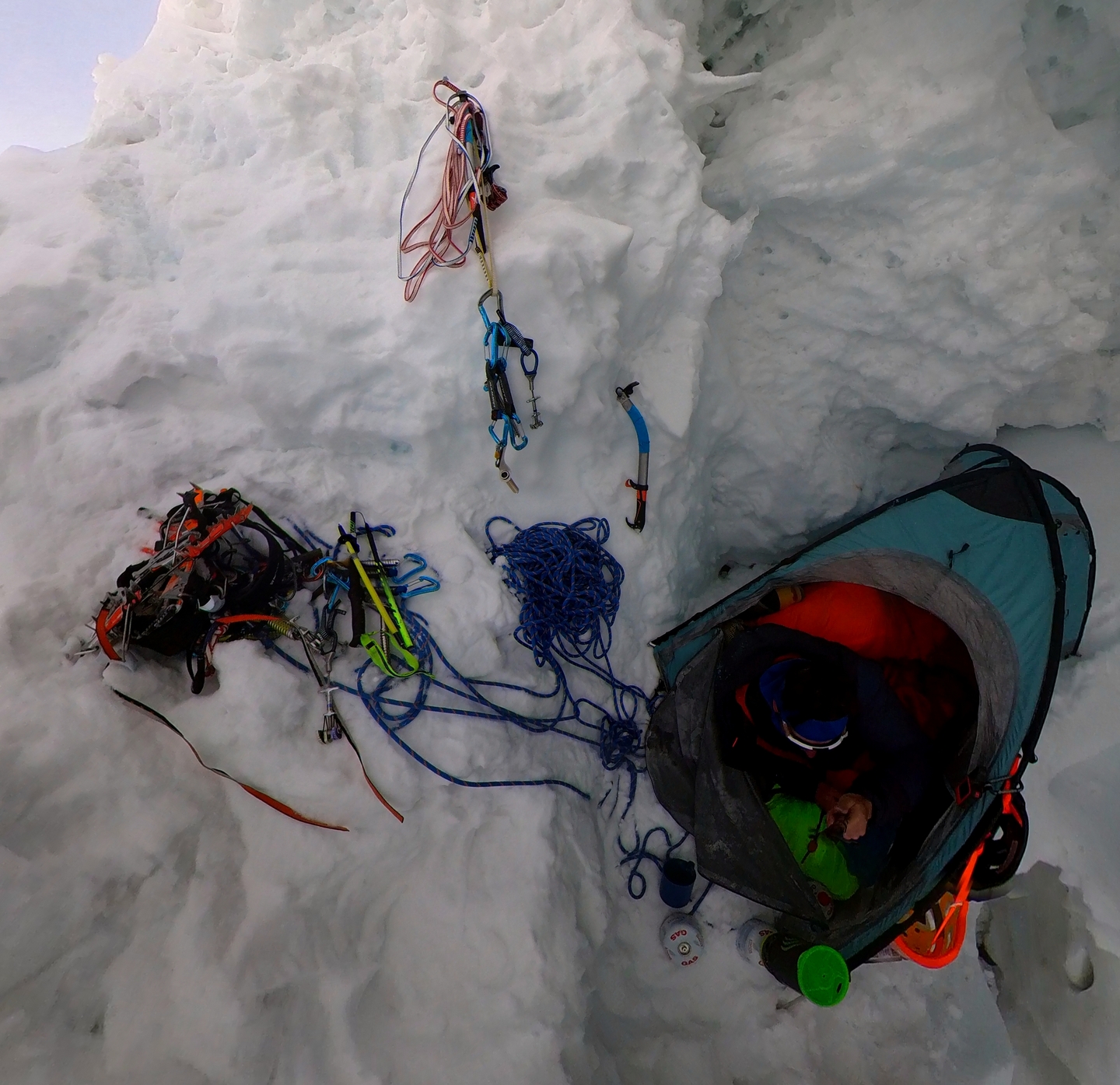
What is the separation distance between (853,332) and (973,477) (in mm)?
956

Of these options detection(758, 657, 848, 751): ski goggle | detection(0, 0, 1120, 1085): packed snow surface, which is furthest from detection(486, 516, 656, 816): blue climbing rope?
detection(758, 657, 848, 751): ski goggle

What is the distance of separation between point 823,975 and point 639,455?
6.88 ft

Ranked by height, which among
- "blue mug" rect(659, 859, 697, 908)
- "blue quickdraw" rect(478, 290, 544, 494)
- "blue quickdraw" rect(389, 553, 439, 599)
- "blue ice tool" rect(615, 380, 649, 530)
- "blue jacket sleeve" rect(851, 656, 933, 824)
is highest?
"blue quickdraw" rect(478, 290, 544, 494)

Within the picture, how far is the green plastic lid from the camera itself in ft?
6.94

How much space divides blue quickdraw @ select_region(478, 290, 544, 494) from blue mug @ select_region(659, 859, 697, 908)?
6.11 ft

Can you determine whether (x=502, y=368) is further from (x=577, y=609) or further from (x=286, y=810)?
(x=286, y=810)

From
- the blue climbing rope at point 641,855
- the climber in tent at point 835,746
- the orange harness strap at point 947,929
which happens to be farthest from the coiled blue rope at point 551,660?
the orange harness strap at point 947,929

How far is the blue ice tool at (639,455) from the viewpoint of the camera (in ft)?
8.73

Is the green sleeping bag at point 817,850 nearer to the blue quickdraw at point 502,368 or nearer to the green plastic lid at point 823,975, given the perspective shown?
the green plastic lid at point 823,975

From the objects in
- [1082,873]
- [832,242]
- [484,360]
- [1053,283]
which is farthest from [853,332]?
[1082,873]

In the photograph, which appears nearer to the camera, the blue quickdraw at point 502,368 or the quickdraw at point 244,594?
the quickdraw at point 244,594

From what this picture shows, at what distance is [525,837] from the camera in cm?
210

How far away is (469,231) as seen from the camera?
7.41 feet

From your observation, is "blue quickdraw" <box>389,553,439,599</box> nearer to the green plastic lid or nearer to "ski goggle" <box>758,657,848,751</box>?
"ski goggle" <box>758,657,848,751</box>
